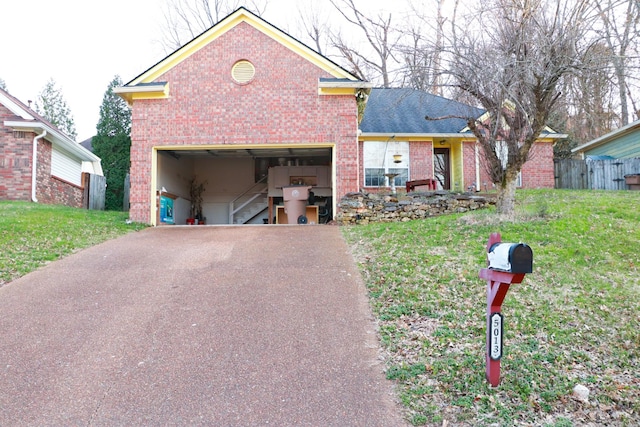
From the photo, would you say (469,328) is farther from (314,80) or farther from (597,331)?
(314,80)

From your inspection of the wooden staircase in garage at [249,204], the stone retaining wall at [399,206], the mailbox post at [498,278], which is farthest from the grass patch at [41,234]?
the mailbox post at [498,278]

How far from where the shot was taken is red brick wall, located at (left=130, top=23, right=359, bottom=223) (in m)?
12.7

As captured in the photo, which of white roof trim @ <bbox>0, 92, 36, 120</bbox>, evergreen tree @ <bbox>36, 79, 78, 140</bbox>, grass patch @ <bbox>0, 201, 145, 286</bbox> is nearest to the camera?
grass patch @ <bbox>0, 201, 145, 286</bbox>

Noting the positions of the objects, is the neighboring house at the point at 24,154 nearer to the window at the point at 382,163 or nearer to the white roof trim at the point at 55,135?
the white roof trim at the point at 55,135

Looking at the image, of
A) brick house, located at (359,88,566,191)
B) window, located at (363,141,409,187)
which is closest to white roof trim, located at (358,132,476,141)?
brick house, located at (359,88,566,191)

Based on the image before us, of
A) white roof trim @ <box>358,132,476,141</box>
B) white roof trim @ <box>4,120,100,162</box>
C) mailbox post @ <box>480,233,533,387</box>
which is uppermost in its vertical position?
white roof trim @ <box>358,132,476,141</box>

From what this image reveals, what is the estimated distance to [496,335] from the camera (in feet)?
12.3

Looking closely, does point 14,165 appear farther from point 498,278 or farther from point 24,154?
point 498,278

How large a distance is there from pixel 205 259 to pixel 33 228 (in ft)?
15.0

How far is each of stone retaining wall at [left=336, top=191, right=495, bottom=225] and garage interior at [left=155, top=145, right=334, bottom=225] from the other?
2.35m

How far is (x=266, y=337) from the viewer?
4.80 meters

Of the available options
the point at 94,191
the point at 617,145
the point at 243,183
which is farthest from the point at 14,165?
the point at 617,145

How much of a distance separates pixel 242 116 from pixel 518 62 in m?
7.28

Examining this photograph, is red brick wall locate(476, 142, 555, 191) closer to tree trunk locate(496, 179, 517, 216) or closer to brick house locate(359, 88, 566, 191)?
brick house locate(359, 88, 566, 191)
